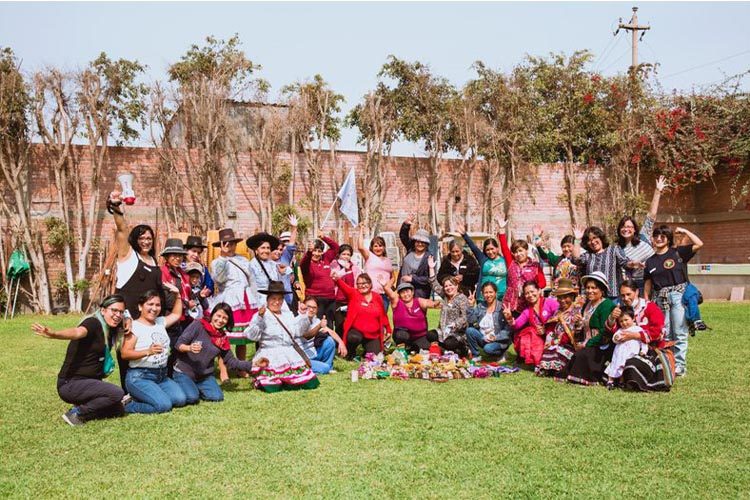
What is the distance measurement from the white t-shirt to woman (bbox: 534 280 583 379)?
3.89 metres

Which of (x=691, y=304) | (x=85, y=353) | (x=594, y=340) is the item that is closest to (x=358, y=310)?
(x=594, y=340)

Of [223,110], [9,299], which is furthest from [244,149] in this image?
[9,299]

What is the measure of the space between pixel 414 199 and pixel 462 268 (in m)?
9.47

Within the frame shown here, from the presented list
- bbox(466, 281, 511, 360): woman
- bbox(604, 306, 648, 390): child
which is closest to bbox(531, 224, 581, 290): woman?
bbox(466, 281, 511, 360): woman

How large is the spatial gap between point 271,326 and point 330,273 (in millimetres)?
2456

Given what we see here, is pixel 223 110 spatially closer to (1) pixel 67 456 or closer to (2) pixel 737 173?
(1) pixel 67 456

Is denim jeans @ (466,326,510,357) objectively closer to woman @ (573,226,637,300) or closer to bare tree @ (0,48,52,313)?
woman @ (573,226,637,300)

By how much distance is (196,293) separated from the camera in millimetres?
7953

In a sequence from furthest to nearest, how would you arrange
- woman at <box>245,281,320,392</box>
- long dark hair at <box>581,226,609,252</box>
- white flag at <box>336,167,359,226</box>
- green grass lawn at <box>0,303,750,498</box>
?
white flag at <box>336,167,359,226</box>
long dark hair at <box>581,226,609,252</box>
woman at <box>245,281,320,392</box>
green grass lawn at <box>0,303,750,498</box>

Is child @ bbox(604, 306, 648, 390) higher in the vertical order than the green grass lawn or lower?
higher

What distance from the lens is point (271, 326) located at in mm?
6930

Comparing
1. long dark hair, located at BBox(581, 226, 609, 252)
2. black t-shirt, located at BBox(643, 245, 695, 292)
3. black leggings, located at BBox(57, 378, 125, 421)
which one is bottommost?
black leggings, located at BBox(57, 378, 125, 421)

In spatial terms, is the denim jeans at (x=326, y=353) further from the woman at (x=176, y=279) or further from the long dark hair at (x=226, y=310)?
the woman at (x=176, y=279)

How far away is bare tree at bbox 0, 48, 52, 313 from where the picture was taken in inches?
584
